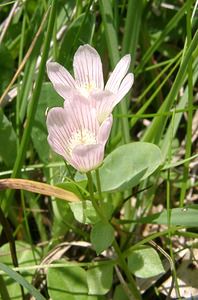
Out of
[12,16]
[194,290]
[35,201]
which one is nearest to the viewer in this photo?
[194,290]

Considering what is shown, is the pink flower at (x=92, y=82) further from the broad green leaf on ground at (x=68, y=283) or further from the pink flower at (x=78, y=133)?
the broad green leaf on ground at (x=68, y=283)

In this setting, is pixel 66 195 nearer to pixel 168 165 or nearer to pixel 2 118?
pixel 168 165

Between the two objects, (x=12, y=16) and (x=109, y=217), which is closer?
(x=109, y=217)

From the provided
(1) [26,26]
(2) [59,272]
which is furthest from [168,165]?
(1) [26,26]

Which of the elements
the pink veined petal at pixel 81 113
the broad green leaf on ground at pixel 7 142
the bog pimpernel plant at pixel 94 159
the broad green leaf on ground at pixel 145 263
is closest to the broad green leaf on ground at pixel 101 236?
the bog pimpernel plant at pixel 94 159

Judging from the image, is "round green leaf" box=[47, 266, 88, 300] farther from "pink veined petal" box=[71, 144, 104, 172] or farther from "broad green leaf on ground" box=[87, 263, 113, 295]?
"pink veined petal" box=[71, 144, 104, 172]

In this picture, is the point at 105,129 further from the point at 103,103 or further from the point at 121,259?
the point at 121,259
